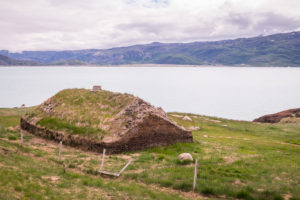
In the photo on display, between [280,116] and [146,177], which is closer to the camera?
[146,177]

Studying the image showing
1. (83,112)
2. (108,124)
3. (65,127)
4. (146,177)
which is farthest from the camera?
(83,112)

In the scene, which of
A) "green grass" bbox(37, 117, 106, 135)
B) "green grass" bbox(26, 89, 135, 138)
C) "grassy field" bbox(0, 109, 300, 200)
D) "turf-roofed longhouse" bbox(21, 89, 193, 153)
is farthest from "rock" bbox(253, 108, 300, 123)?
"green grass" bbox(37, 117, 106, 135)

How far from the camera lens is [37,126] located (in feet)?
123

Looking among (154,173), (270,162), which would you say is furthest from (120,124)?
(270,162)

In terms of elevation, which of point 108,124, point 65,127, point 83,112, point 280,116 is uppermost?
point 83,112

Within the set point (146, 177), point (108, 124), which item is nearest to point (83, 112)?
point (108, 124)

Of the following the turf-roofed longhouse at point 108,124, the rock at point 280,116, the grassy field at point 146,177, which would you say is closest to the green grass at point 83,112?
the turf-roofed longhouse at point 108,124

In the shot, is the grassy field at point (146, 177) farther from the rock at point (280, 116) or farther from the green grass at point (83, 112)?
the rock at point (280, 116)

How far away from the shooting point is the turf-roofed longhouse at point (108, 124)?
3025 centimetres

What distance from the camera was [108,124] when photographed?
31656 millimetres

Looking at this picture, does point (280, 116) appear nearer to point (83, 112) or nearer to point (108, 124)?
point (108, 124)

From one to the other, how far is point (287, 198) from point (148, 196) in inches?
363

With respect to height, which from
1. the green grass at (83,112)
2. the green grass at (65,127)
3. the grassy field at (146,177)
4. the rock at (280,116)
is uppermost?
the green grass at (83,112)

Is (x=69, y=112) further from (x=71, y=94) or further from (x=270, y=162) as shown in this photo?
(x=270, y=162)
